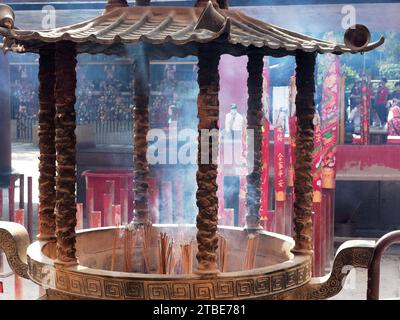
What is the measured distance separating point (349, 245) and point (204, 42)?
57.8 inches

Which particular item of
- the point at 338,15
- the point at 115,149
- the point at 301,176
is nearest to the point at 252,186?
the point at 301,176

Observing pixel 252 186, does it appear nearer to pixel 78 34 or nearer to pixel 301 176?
pixel 301 176

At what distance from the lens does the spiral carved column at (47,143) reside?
3.85 metres

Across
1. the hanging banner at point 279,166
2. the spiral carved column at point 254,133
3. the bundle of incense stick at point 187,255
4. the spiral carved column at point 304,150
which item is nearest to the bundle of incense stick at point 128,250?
the bundle of incense stick at point 187,255

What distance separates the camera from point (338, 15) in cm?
795

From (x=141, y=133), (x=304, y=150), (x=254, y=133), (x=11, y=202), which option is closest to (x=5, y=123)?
(x=11, y=202)

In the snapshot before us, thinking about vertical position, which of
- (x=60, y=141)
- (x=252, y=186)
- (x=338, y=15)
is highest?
(x=338, y=15)

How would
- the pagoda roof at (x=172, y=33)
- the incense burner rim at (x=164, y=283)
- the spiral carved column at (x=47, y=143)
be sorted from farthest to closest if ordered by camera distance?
the spiral carved column at (x=47, y=143) < the incense burner rim at (x=164, y=283) < the pagoda roof at (x=172, y=33)

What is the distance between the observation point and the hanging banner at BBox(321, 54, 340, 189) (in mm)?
6832

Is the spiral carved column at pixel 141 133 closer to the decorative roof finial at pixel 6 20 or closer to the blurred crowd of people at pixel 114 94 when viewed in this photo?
the decorative roof finial at pixel 6 20

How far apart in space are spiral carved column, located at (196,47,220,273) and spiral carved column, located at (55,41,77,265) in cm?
67

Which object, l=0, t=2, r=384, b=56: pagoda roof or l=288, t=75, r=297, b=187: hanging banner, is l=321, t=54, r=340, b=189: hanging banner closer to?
l=288, t=75, r=297, b=187: hanging banner

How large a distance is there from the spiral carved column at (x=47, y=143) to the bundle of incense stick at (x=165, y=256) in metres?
0.66

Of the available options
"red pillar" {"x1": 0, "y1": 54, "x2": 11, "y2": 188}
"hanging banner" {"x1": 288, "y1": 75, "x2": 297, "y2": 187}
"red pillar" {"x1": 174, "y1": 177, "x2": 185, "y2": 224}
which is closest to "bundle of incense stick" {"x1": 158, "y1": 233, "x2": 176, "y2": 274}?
"red pillar" {"x1": 174, "y1": 177, "x2": 185, "y2": 224}
